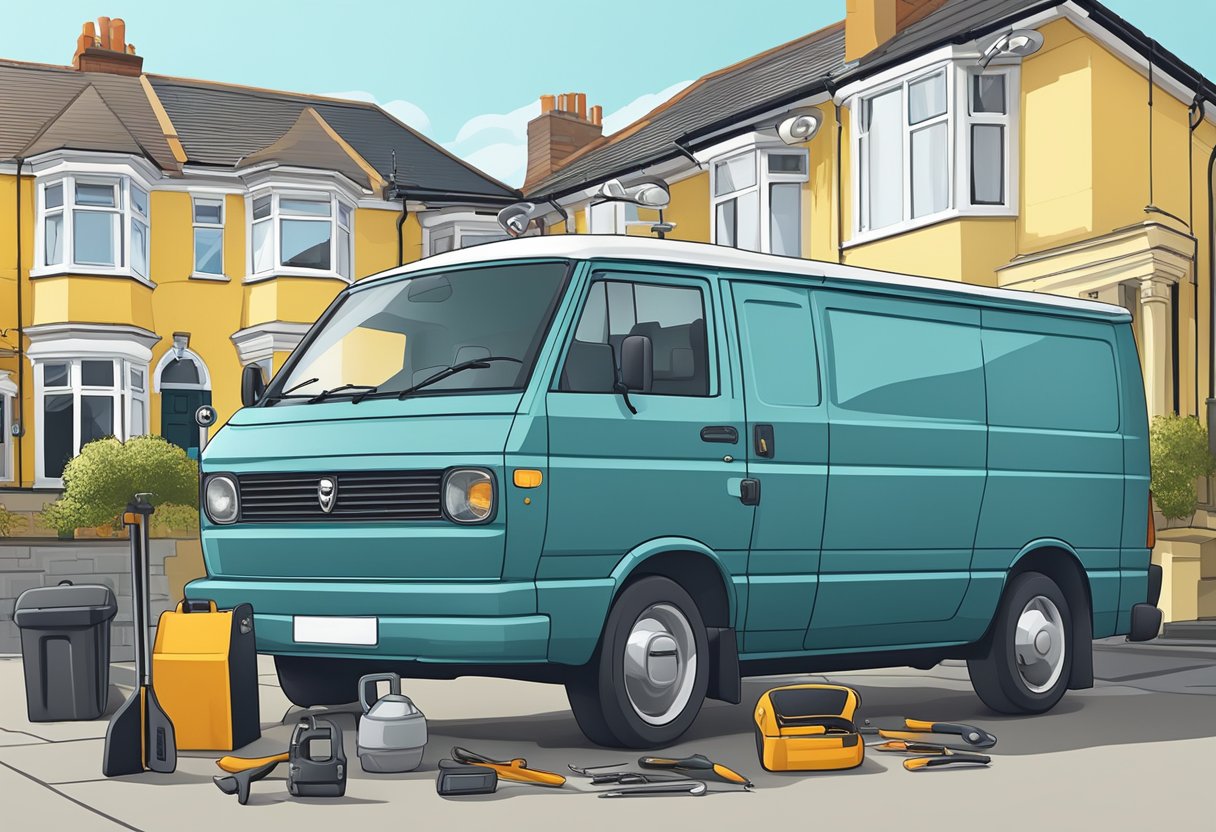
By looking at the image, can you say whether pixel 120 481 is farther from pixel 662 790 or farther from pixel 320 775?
pixel 662 790

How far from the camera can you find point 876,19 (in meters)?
26.3

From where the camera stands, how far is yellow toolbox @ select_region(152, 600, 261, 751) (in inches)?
351

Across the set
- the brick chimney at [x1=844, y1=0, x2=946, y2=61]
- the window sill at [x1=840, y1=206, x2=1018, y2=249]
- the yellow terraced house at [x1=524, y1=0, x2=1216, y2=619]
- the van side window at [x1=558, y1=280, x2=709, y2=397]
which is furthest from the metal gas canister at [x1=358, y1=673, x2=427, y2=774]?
the brick chimney at [x1=844, y1=0, x2=946, y2=61]

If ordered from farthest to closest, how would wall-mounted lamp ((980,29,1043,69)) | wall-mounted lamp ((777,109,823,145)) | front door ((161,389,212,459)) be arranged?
front door ((161,389,212,459))
wall-mounted lamp ((777,109,823,145))
wall-mounted lamp ((980,29,1043,69))

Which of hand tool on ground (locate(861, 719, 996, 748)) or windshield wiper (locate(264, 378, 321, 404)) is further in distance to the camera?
windshield wiper (locate(264, 378, 321, 404))

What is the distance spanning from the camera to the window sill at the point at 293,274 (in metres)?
33.9

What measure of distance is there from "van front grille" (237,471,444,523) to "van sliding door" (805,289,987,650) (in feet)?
7.95

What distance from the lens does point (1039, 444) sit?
11.1 meters

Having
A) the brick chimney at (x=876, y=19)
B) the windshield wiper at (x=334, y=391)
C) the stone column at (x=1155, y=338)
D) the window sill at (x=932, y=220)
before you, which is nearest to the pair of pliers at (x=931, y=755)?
the windshield wiper at (x=334, y=391)

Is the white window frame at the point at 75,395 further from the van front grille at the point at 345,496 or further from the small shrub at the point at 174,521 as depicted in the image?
the van front grille at the point at 345,496

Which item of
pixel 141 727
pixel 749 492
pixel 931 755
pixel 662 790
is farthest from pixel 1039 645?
pixel 141 727

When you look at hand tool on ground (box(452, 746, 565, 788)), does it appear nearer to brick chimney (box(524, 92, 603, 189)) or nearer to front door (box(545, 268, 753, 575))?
front door (box(545, 268, 753, 575))

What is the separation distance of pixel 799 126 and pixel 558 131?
13.9m

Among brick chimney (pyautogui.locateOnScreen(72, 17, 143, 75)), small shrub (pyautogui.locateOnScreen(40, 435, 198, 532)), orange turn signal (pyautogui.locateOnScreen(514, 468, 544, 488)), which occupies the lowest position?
small shrub (pyautogui.locateOnScreen(40, 435, 198, 532))
